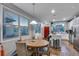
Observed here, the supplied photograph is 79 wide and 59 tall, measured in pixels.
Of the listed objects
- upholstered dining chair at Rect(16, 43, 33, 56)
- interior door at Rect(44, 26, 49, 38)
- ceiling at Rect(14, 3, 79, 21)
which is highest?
ceiling at Rect(14, 3, 79, 21)

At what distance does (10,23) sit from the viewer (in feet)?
6.28

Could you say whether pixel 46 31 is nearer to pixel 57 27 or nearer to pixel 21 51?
pixel 57 27

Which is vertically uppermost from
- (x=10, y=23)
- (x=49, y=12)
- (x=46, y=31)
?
(x=49, y=12)

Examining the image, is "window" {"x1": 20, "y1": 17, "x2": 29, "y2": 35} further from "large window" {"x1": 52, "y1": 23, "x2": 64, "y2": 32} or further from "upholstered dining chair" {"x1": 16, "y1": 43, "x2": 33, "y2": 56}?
"large window" {"x1": 52, "y1": 23, "x2": 64, "y2": 32}

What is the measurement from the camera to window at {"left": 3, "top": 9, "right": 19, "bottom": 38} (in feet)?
6.18

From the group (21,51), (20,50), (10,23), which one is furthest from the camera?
(20,50)

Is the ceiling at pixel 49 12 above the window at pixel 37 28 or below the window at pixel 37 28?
above

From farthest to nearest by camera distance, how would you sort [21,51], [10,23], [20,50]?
[20,50] < [21,51] < [10,23]

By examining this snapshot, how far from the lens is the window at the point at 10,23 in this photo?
1883 mm

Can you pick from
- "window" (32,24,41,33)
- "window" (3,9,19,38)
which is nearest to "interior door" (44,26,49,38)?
"window" (32,24,41,33)

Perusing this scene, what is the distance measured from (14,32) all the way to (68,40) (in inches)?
41.5

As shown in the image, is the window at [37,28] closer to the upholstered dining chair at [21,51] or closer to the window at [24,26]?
the window at [24,26]

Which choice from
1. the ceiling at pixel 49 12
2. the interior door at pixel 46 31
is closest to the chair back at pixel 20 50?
the interior door at pixel 46 31

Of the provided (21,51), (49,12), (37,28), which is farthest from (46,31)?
(21,51)
